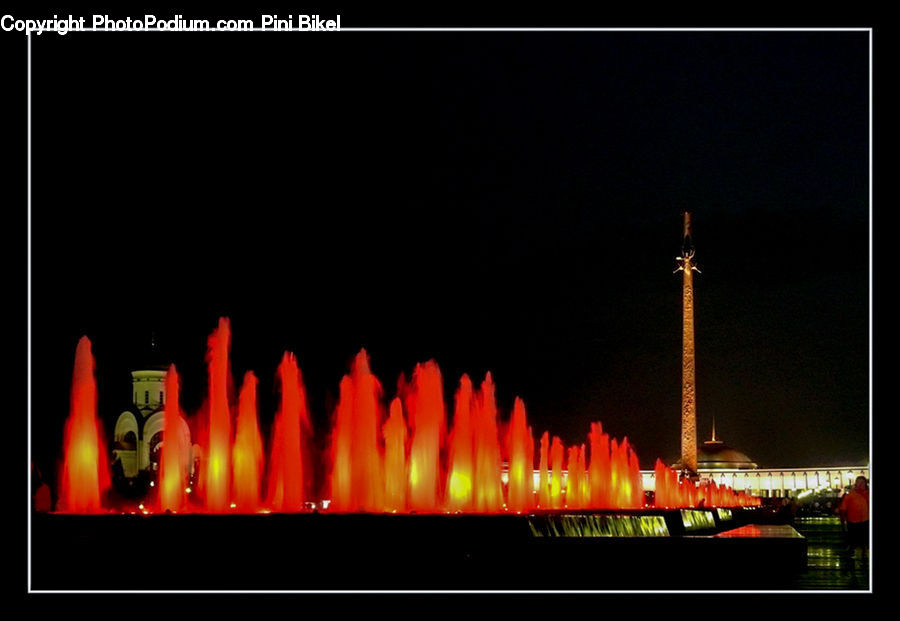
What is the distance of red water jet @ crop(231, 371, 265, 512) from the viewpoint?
54.4 ft

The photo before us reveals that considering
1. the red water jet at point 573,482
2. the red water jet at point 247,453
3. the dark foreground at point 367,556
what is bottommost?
the red water jet at point 573,482

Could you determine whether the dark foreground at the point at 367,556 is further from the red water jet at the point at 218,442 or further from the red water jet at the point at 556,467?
the red water jet at the point at 556,467

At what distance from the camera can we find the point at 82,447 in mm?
16484

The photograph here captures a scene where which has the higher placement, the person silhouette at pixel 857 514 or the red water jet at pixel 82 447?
the red water jet at pixel 82 447

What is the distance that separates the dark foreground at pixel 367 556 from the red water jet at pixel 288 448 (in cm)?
365

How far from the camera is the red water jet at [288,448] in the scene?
16.7m

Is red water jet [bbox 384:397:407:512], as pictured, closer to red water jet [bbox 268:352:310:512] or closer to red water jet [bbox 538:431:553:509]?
red water jet [bbox 268:352:310:512]

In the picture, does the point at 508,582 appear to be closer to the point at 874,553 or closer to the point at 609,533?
the point at 609,533

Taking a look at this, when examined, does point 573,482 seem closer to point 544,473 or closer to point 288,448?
point 544,473

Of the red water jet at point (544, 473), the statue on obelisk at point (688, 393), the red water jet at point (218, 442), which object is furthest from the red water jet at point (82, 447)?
the statue on obelisk at point (688, 393)

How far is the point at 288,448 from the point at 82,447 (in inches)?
106

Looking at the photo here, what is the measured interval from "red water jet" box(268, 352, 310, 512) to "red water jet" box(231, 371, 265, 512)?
9.5 inches

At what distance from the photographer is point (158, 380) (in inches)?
2638

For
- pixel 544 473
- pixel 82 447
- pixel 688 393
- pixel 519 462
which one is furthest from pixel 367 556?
pixel 688 393
